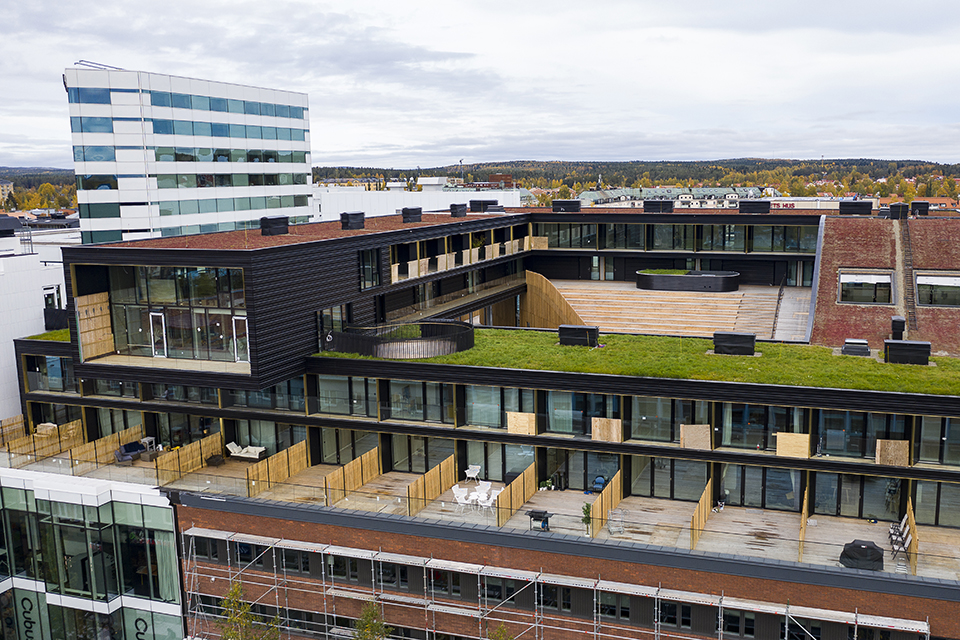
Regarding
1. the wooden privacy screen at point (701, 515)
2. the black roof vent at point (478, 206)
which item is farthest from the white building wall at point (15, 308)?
the wooden privacy screen at point (701, 515)

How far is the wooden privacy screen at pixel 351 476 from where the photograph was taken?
25.6 m

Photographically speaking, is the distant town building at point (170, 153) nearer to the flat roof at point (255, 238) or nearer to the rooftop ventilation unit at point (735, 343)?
the flat roof at point (255, 238)

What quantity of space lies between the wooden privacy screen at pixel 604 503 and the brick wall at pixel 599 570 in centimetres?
102

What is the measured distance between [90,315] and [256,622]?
12.1 meters

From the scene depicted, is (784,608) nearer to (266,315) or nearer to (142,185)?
(266,315)

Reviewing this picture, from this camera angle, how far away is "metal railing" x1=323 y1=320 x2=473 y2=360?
2825cm

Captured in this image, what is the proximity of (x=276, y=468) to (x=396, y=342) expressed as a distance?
594 centimetres

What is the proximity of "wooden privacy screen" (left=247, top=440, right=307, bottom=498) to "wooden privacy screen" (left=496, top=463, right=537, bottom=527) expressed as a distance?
825 cm

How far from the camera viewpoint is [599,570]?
880 inches

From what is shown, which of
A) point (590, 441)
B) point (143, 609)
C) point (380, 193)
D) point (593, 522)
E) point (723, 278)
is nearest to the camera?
point (593, 522)

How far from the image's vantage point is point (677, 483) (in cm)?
2597

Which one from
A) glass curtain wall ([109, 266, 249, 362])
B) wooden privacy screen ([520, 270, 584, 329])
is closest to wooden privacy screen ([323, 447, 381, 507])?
glass curtain wall ([109, 266, 249, 362])

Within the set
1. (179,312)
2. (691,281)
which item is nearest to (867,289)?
(691,281)

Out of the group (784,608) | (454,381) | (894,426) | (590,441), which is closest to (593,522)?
(590,441)
